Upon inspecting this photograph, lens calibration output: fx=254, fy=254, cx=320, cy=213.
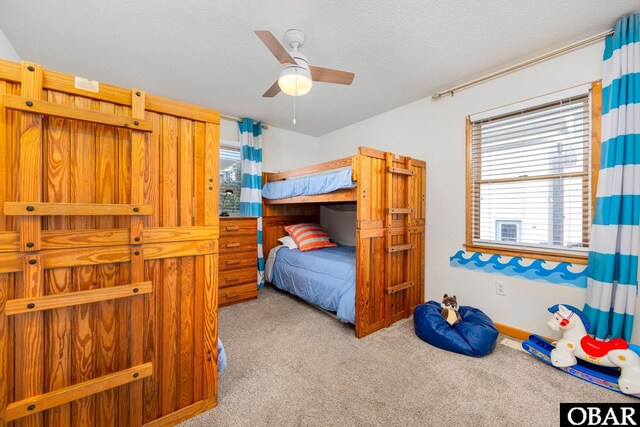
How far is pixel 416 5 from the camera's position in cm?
161

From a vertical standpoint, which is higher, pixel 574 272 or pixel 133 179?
pixel 133 179

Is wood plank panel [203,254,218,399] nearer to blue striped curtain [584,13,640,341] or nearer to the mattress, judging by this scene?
the mattress

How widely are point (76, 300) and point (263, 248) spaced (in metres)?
2.74

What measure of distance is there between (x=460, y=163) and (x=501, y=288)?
4.14ft

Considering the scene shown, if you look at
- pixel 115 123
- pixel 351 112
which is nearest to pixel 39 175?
pixel 115 123

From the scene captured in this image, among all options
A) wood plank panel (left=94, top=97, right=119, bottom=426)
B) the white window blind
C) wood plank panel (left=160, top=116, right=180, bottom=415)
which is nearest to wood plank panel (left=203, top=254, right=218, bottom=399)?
wood plank panel (left=160, top=116, right=180, bottom=415)

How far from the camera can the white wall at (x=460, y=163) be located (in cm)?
205

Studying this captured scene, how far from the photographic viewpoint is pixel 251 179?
11.8ft

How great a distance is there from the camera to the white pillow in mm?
3494

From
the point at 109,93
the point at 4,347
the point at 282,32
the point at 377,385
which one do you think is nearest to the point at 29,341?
the point at 4,347

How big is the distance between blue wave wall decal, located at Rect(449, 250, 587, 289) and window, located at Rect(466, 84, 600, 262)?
0.23 feet

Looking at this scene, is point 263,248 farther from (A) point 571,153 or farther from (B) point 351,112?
(A) point 571,153

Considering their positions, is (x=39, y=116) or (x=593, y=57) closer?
(x=39, y=116)

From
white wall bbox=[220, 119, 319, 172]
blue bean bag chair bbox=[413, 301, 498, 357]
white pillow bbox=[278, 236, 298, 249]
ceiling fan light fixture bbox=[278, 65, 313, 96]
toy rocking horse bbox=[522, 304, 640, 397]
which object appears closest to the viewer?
toy rocking horse bbox=[522, 304, 640, 397]
